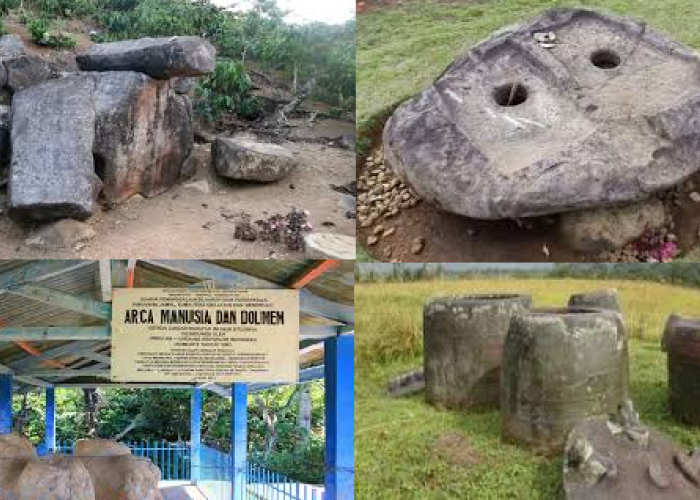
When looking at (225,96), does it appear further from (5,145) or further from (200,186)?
(5,145)

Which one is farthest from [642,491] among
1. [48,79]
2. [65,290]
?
[48,79]

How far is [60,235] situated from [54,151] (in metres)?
0.52

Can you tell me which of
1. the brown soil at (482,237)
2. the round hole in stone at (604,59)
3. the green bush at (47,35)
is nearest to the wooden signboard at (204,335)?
the brown soil at (482,237)

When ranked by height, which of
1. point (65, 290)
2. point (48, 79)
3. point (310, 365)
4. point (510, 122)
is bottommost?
point (310, 365)

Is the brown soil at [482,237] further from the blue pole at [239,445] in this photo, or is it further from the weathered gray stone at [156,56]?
the blue pole at [239,445]

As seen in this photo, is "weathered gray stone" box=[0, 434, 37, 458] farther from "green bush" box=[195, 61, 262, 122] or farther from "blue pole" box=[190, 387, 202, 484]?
"green bush" box=[195, 61, 262, 122]

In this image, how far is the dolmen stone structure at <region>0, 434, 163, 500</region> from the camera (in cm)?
356

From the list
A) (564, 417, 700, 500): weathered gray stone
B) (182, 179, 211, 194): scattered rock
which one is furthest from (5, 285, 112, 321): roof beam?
(564, 417, 700, 500): weathered gray stone

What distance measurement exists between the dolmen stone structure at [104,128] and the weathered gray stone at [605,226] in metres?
2.35

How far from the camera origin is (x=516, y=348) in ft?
11.5

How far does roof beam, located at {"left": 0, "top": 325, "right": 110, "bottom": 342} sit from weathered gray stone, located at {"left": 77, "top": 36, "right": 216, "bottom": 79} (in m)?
1.54

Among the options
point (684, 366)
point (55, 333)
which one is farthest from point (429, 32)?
point (55, 333)

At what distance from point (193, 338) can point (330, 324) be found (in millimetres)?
805

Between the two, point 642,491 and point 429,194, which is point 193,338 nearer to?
point 429,194
